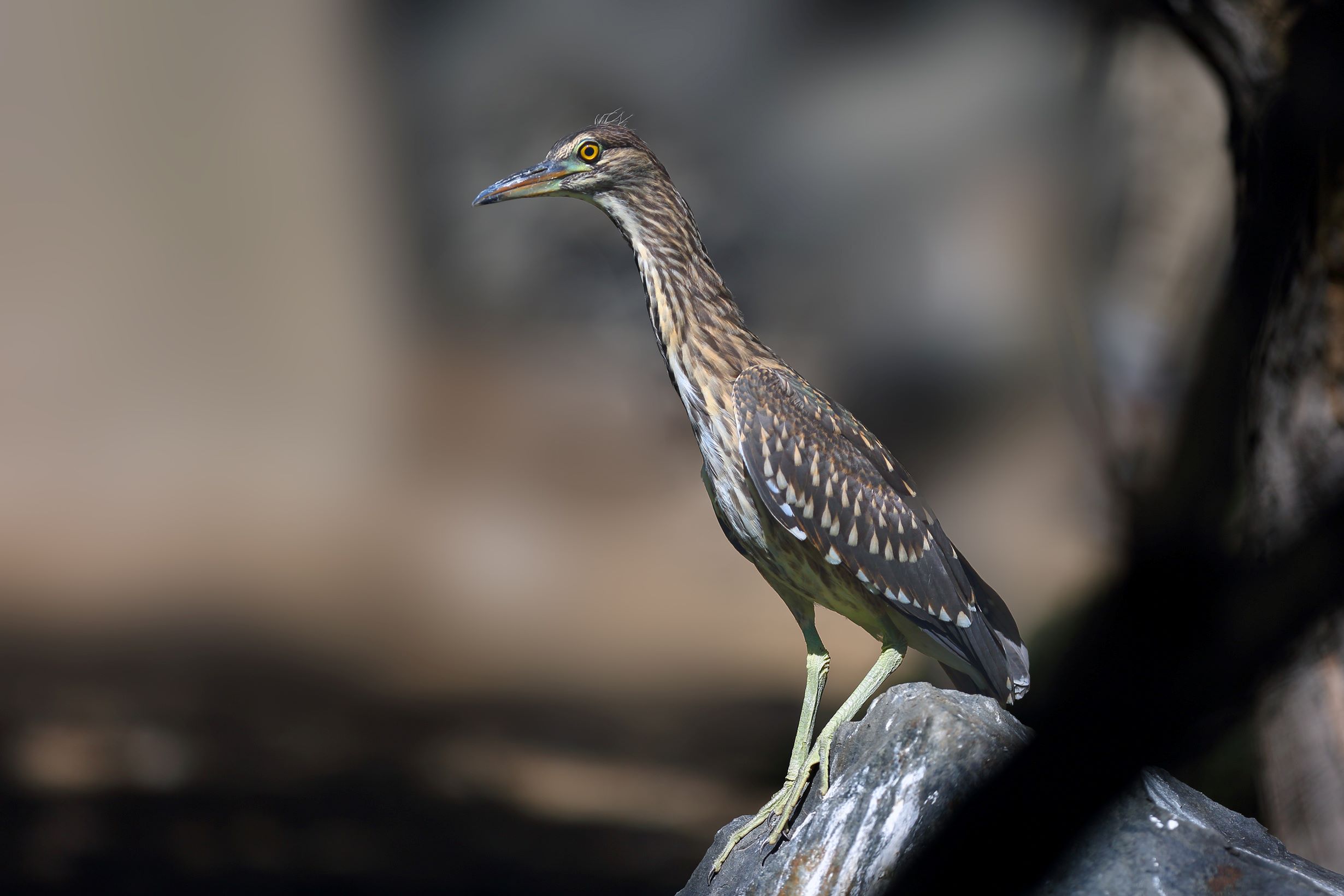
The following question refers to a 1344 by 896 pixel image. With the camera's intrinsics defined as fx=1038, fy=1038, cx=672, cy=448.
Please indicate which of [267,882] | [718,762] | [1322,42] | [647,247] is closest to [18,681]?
[267,882]

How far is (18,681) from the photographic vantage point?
21.5ft

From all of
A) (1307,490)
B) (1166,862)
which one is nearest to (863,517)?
(1166,862)

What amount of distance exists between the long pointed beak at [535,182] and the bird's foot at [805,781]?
139cm

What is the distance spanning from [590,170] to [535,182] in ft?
0.46

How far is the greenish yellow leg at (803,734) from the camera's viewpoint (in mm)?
2420

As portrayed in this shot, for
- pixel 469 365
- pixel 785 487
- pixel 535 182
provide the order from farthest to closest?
pixel 469 365, pixel 785 487, pixel 535 182

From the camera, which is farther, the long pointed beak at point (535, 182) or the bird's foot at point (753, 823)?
the bird's foot at point (753, 823)

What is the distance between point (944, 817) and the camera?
2115 millimetres

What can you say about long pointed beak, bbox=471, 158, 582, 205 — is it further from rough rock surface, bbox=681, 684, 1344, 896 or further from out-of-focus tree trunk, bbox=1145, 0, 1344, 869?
out-of-focus tree trunk, bbox=1145, 0, 1344, 869

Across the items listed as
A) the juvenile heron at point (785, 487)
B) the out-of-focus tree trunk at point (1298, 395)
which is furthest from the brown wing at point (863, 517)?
the out-of-focus tree trunk at point (1298, 395)

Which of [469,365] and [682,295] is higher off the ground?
[682,295]

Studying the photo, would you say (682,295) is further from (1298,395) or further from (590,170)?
(1298,395)

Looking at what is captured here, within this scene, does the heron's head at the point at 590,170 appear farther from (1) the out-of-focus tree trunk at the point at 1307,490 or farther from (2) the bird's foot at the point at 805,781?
(1) the out-of-focus tree trunk at the point at 1307,490

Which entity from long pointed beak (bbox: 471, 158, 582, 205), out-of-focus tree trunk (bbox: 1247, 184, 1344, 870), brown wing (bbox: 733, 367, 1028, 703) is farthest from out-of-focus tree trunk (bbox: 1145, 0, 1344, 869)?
long pointed beak (bbox: 471, 158, 582, 205)
